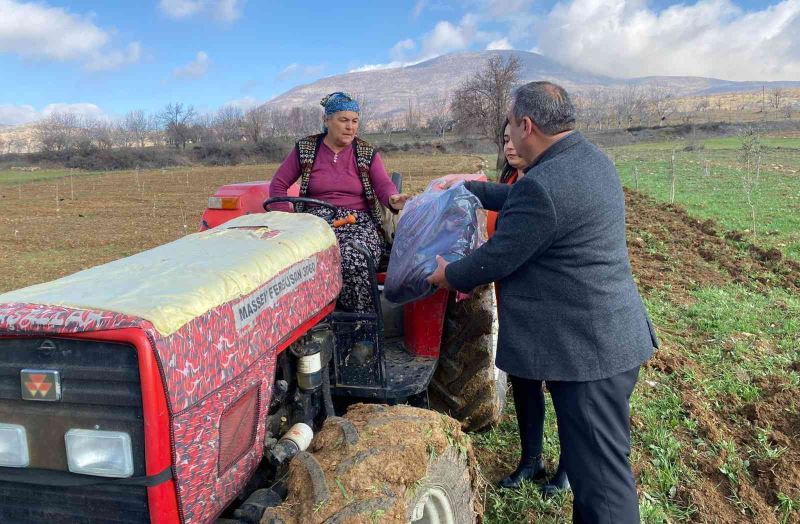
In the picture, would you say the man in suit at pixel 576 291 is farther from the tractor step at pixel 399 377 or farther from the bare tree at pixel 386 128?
the bare tree at pixel 386 128

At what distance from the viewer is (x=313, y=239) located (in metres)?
2.48

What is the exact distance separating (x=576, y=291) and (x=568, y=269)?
0.08m

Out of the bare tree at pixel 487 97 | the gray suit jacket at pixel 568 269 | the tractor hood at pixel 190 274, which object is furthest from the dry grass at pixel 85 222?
the gray suit jacket at pixel 568 269

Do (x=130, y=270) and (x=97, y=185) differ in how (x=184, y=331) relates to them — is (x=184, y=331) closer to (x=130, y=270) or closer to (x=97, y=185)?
(x=130, y=270)

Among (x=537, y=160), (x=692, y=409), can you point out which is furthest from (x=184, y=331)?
(x=692, y=409)

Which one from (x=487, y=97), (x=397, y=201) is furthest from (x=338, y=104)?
(x=487, y=97)

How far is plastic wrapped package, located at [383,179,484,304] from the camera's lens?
9.27ft

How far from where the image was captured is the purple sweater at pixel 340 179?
Result: 3486 mm

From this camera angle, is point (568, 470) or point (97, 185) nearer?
point (568, 470)

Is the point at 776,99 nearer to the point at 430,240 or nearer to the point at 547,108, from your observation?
the point at 430,240

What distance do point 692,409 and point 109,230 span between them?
14.5 meters

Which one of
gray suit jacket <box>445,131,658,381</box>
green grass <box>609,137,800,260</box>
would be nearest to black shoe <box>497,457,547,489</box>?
gray suit jacket <box>445,131,658,381</box>

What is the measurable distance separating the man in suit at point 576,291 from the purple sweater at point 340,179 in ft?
4.13

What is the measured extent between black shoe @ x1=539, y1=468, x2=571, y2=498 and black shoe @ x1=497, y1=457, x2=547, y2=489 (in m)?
0.09
